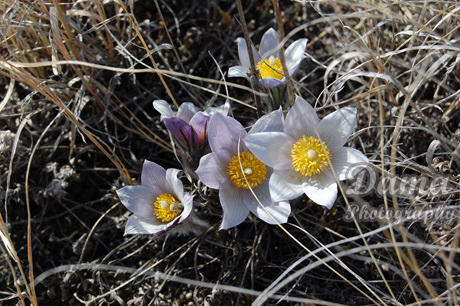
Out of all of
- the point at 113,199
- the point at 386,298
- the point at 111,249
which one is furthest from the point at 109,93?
the point at 386,298

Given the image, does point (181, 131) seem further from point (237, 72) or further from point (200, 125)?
point (237, 72)

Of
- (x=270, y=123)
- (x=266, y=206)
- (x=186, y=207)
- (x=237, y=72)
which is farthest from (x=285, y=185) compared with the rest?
(x=237, y=72)

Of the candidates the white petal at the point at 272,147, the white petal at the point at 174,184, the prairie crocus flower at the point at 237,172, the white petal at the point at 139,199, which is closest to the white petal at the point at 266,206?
the prairie crocus flower at the point at 237,172

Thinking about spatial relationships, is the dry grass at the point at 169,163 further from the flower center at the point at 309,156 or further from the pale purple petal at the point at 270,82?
the flower center at the point at 309,156

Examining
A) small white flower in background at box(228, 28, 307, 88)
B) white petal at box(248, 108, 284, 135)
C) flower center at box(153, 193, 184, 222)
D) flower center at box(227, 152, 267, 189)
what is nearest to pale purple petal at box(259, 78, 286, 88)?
small white flower in background at box(228, 28, 307, 88)

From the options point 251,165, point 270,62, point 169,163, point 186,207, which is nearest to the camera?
point 186,207
